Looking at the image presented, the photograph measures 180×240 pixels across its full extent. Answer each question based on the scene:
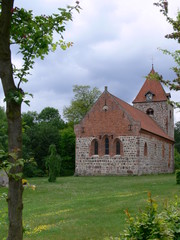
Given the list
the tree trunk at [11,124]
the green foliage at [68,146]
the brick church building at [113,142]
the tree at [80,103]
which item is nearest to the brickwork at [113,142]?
the brick church building at [113,142]

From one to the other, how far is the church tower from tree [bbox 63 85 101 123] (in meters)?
14.4

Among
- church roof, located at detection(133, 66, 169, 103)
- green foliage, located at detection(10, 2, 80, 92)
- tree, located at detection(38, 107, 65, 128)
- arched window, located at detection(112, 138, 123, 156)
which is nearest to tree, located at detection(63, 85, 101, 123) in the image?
tree, located at detection(38, 107, 65, 128)

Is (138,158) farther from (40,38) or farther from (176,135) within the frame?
(176,135)

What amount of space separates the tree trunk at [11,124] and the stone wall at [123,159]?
29.9 m

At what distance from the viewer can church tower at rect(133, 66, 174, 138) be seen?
43500 millimetres

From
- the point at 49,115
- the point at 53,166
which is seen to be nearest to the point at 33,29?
the point at 53,166

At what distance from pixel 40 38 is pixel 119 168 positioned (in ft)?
Result: 98.7

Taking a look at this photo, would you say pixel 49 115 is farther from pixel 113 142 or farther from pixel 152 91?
pixel 113 142

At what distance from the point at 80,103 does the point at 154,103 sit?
16337mm

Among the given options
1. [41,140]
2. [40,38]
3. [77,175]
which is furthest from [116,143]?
[40,38]

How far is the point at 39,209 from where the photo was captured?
12.6 meters

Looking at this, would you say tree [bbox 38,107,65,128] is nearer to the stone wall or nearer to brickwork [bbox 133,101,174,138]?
brickwork [bbox 133,101,174,138]

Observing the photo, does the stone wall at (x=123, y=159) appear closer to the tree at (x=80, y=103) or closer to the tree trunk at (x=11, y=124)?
the tree at (x=80, y=103)

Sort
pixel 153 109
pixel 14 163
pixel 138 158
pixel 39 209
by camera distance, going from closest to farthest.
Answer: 1. pixel 14 163
2. pixel 39 209
3. pixel 138 158
4. pixel 153 109
